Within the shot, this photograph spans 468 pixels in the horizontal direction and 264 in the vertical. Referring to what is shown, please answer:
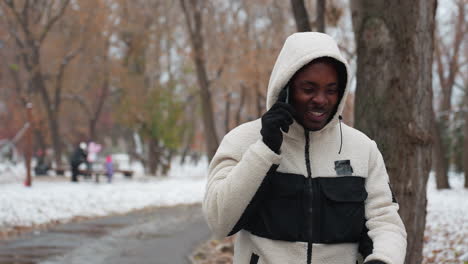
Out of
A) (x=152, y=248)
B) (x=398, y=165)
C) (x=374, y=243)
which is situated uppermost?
(x=374, y=243)

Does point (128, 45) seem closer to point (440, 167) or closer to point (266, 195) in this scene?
point (440, 167)

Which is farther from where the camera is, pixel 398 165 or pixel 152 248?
pixel 152 248

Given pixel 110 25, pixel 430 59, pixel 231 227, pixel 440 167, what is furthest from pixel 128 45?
pixel 231 227

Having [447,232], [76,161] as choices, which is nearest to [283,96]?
[447,232]

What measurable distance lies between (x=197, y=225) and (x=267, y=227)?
10884 mm

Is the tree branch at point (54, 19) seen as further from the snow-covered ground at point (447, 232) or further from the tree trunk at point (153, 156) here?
the snow-covered ground at point (447, 232)

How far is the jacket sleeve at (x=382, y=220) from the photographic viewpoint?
2297 mm

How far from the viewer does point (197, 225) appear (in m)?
13.0

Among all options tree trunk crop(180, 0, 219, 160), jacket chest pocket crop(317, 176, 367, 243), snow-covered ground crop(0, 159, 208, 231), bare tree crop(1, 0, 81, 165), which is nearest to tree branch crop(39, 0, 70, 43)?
bare tree crop(1, 0, 81, 165)

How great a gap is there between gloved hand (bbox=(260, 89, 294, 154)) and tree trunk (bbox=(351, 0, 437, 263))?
255cm

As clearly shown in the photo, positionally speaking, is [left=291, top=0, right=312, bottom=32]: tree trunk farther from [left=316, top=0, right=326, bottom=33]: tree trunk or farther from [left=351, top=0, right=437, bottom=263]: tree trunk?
[left=351, top=0, right=437, bottom=263]: tree trunk

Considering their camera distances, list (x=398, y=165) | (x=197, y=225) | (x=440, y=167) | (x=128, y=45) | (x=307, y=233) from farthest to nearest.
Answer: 1. (x=128, y=45)
2. (x=440, y=167)
3. (x=197, y=225)
4. (x=398, y=165)
5. (x=307, y=233)

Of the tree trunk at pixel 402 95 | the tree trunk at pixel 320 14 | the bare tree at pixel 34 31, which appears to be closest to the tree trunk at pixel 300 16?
the tree trunk at pixel 320 14

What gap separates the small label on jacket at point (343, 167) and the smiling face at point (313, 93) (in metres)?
A: 0.18
